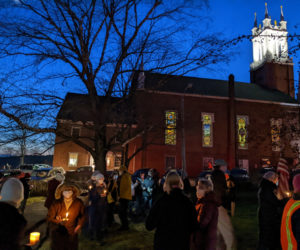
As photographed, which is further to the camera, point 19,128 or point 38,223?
point 19,128

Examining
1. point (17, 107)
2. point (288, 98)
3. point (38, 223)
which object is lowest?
point (38, 223)

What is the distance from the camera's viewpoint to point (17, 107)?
918 centimetres

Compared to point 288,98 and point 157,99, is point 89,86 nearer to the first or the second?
point 157,99

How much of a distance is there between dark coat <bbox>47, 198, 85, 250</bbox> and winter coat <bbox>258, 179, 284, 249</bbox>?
349 centimetres

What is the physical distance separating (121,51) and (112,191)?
21.5 ft

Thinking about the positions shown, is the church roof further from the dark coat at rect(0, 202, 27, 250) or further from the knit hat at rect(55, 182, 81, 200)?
the dark coat at rect(0, 202, 27, 250)

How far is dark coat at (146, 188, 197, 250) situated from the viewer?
120 inches

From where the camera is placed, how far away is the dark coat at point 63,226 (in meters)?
4.11

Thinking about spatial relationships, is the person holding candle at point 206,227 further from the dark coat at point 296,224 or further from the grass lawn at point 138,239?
the grass lawn at point 138,239

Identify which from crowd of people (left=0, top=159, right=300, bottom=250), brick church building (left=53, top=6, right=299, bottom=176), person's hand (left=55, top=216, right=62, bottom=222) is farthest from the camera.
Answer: brick church building (left=53, top=6, right=299, bottom=176)

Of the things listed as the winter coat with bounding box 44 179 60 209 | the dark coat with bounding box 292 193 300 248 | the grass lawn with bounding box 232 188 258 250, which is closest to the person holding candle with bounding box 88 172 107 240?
the winter coat with bounding box 44 179 60 209

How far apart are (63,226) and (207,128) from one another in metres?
27.8

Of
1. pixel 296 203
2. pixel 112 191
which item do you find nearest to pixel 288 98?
pixel 112 191

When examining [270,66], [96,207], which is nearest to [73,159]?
[96,207]
